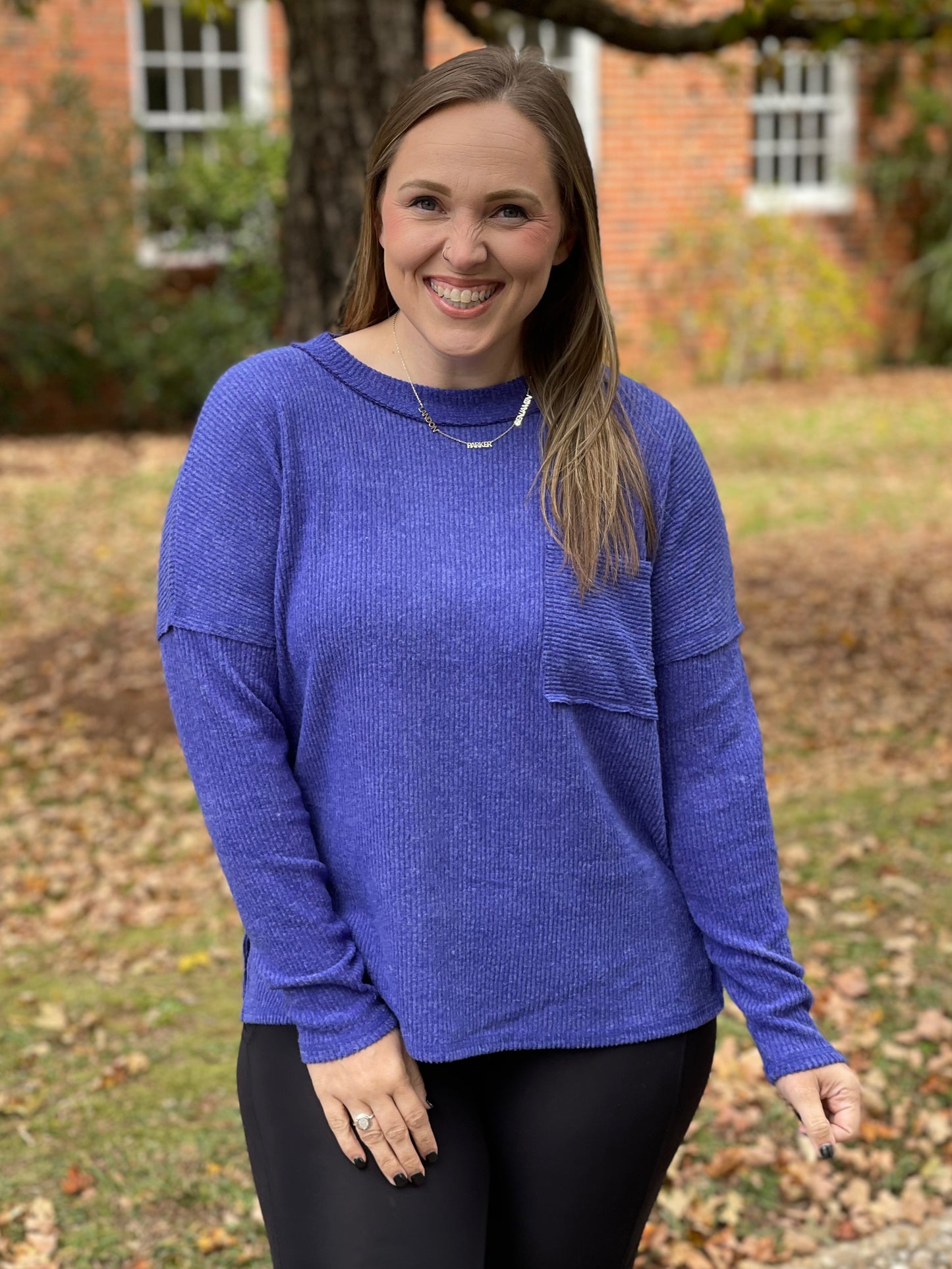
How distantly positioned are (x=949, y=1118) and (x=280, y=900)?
2.57 m

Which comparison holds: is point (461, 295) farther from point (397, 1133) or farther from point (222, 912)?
point (222, 912)

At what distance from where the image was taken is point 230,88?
43.3 feet

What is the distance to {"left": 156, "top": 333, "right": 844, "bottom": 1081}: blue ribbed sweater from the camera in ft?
5.83

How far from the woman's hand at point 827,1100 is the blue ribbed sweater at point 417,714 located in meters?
0.03

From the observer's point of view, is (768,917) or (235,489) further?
(768,917)

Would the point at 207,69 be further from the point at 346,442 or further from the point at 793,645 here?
the point at 346,442

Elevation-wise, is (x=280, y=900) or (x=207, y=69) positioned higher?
(x=207, y=69)

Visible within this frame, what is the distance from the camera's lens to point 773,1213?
346cm

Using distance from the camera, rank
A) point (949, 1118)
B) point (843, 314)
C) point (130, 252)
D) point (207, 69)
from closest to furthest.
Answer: point (949, 1118) → point (130, 252) → point (207, 69) → point (843, 314)

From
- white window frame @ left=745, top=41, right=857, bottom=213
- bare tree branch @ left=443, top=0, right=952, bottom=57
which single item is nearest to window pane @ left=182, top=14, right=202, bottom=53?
white window frame @ left=745, top=41, right=857, bottom=213

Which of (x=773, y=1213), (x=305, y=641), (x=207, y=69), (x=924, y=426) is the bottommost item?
(x=773, y=1213)

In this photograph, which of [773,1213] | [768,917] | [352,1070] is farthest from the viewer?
[773,1213]

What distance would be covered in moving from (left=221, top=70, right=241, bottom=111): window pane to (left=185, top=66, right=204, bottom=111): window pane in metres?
0.18

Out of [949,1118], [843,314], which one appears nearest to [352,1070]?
[949,1118]
